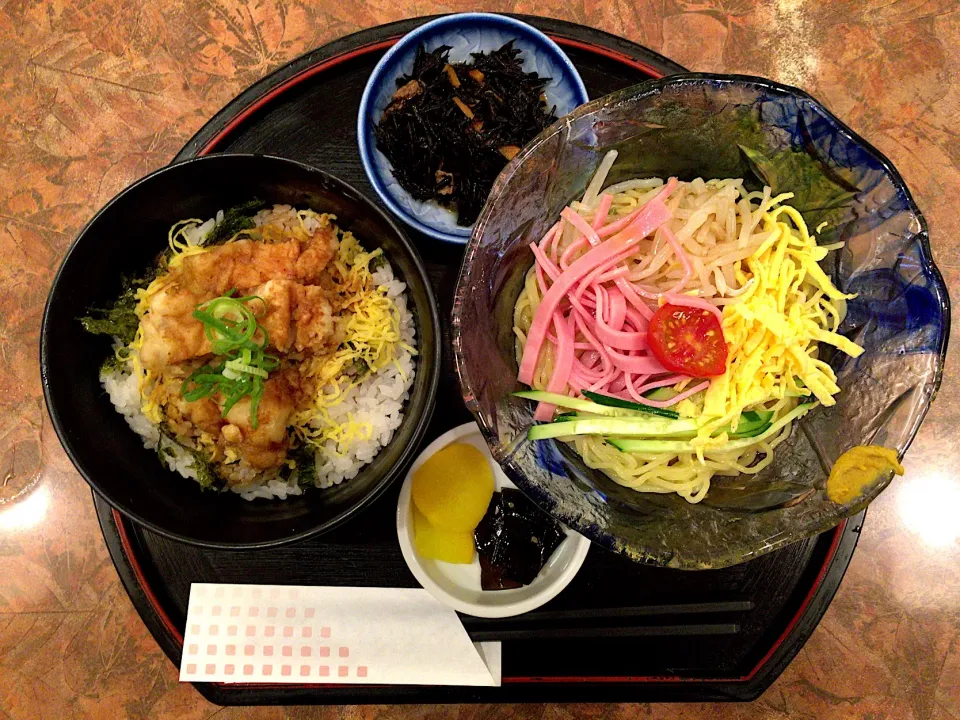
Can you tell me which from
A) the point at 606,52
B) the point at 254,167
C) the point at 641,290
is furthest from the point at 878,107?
the point at 254,167

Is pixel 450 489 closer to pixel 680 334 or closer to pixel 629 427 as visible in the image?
pixel 629 427

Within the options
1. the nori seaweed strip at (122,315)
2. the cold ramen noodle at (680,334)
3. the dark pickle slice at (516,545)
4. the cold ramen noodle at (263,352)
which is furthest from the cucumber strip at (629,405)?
the nori seaweed strip at (122,315)

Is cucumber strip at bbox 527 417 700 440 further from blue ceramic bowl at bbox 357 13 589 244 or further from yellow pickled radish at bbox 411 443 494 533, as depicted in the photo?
blue ceramic bowl at bbox 357 13 589 244

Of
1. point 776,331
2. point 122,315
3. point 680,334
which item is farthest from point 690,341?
point 122,315

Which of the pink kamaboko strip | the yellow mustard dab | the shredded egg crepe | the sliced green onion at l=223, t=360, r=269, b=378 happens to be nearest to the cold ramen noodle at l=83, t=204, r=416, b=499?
the sliced green onion at l=223, t=360, r=269, b=378

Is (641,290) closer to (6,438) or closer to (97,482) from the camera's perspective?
(97,482)

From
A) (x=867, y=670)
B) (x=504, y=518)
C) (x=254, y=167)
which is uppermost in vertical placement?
(x=254, y=167)

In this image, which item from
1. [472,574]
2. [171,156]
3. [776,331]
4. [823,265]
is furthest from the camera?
[171,156]
